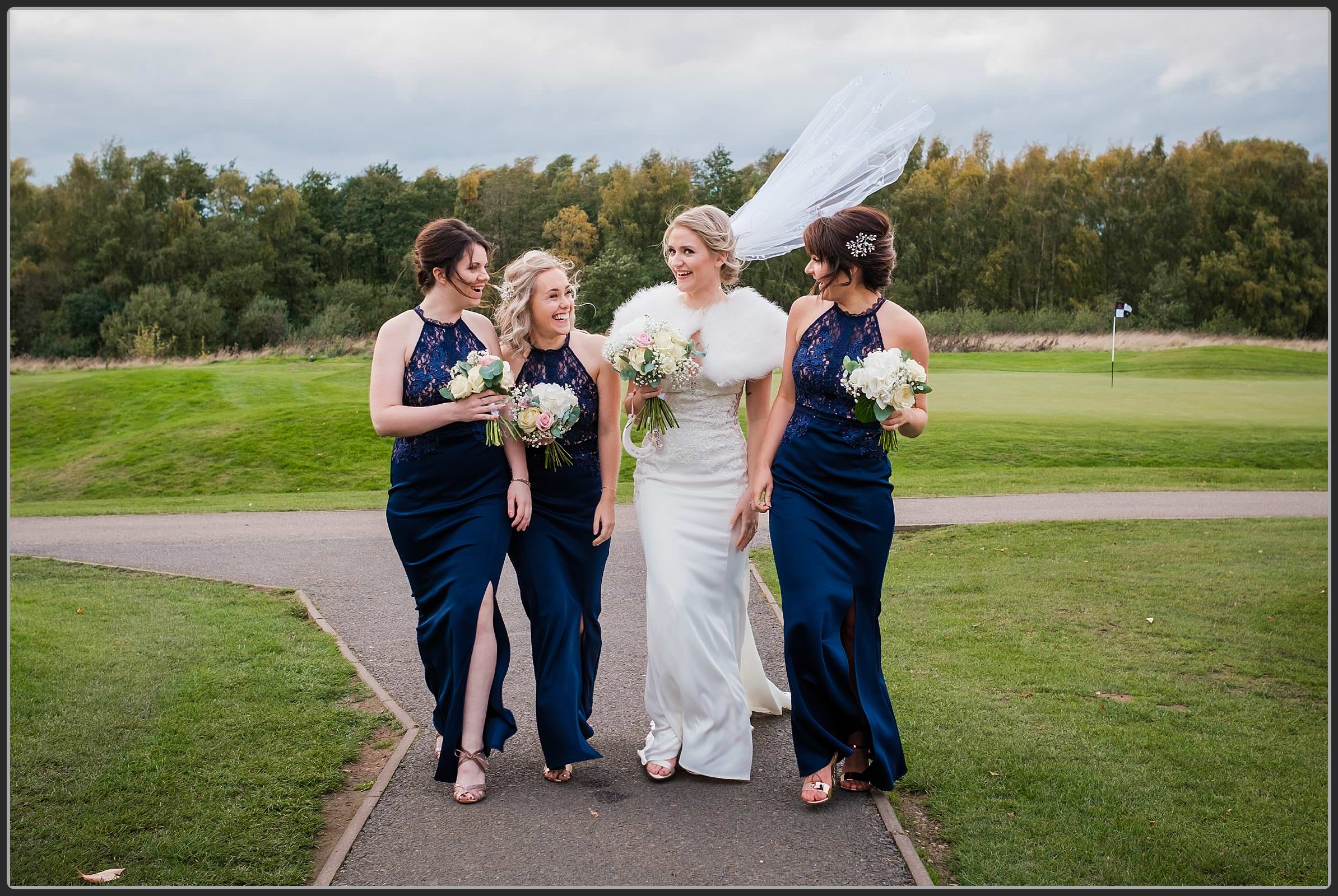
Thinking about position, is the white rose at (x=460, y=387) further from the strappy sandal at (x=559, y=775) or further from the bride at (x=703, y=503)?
the strappy sandal at (x=559, y=775)

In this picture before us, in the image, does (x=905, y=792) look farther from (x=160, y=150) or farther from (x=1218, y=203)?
(x=160, y=150)

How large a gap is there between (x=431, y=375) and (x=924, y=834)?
10.0ft

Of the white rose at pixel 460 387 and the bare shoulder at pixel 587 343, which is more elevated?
the bare shoulder at pixel 587 343

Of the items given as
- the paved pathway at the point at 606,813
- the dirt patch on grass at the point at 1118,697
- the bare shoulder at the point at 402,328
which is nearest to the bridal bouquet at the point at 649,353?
the bare shoulder at the point at 402,328

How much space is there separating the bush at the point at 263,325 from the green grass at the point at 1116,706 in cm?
2885

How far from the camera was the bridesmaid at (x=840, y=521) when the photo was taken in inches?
188

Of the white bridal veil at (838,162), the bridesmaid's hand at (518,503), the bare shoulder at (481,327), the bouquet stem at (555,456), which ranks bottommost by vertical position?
the bridesmaid's hand at (518,503)

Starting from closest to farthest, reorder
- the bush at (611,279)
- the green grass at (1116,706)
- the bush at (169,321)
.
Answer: the green grass at (1116,706) → the bush at (611,279) → the bush at (169,321)

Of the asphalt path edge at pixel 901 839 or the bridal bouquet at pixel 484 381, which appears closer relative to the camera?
the asphalt path edge at pixel 901 839

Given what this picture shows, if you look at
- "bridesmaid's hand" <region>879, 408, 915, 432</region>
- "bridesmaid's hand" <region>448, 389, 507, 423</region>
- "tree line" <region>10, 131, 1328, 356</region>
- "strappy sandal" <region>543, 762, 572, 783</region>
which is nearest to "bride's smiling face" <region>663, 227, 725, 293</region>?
"bridesmaid's hand" <region>448, 389, 507, 423</region>

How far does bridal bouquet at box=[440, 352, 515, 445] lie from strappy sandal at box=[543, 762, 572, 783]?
160 cm

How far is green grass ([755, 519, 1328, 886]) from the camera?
4.47 metres

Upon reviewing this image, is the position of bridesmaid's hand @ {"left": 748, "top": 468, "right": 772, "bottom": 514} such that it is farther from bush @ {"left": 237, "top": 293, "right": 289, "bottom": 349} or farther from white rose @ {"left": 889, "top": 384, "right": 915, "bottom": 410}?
bush @ {"left": 237, "top": 293, "right": 289, "bottom": 349}

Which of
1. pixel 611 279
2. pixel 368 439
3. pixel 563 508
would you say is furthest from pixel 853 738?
pixel 611 279
